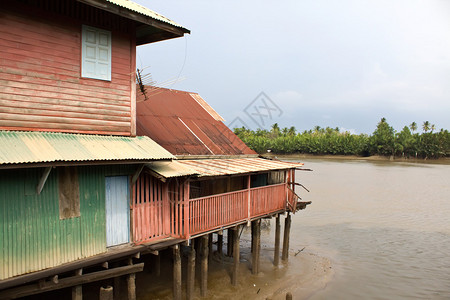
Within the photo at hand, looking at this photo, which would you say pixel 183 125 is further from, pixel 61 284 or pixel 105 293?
pixel 61 284

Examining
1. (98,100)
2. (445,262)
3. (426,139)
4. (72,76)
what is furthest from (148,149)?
(426,139)

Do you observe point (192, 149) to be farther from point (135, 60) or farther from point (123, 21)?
point (123, 21)

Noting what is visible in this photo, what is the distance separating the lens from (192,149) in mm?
13344

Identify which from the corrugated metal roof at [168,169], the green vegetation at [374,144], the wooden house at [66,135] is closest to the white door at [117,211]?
the wooden house at [66,135]

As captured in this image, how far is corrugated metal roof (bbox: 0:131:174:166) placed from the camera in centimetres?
688

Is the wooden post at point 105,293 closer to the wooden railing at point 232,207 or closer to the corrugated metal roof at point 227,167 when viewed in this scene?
the wooden railing at point 232,207

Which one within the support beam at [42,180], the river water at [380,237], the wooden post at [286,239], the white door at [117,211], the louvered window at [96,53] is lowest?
the river water at [380,237]

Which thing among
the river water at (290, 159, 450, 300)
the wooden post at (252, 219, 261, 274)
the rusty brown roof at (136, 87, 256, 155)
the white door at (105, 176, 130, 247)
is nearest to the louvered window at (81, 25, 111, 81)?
the white door at (105, 176, 130, 247)

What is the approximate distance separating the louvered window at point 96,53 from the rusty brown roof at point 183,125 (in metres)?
3.08

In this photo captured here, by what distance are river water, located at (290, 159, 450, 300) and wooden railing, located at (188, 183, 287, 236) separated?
Result: 3932 mm

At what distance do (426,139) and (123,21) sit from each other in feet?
238

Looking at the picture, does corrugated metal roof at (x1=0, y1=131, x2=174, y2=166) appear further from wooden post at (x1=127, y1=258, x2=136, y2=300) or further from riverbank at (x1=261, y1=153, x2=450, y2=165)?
riverbank at (x1=261, y1=153, x2=450, y2=165)

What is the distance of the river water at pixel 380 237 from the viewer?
14.9 m

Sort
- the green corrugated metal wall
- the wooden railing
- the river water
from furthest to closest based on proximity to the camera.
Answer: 1. the river water
2. the wooden railing
3. the green corrugated metal wall
